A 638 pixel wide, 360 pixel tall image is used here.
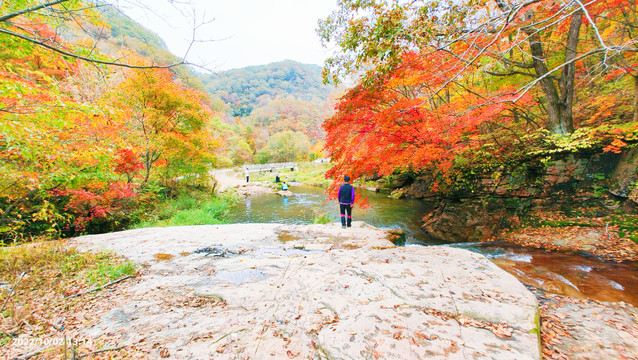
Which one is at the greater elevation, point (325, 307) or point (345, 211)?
point (345, 211)

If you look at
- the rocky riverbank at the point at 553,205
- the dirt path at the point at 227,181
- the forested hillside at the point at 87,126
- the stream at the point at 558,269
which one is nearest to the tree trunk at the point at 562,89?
the rocky riverbank at the point at 553,205

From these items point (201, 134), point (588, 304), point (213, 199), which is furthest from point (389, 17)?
point (213, 199)

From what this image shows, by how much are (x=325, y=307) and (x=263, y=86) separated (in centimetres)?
9069

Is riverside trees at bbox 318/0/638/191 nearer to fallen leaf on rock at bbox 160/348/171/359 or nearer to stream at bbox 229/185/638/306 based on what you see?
stream at bbox 229/185/638/306

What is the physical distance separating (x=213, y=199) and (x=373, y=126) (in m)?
10.3

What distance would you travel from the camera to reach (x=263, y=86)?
81625mm

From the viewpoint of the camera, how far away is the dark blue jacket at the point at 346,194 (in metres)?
5.64

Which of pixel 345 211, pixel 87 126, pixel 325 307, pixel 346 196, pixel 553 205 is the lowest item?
pixel 325 307

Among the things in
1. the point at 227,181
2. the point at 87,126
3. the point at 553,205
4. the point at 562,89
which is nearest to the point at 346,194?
the point at 553,205

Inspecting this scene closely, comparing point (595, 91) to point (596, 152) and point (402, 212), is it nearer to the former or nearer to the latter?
point (596, 152)

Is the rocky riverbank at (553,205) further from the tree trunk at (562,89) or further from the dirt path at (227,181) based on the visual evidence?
the dirt path at (227,181)

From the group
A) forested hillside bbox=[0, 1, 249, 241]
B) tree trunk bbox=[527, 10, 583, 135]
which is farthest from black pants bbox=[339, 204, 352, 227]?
tree trunk bbox=[527, 10, 583, 135]

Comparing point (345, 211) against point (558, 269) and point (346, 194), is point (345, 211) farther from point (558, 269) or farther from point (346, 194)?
point (558, 269)

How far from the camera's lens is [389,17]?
3541 millimetres
